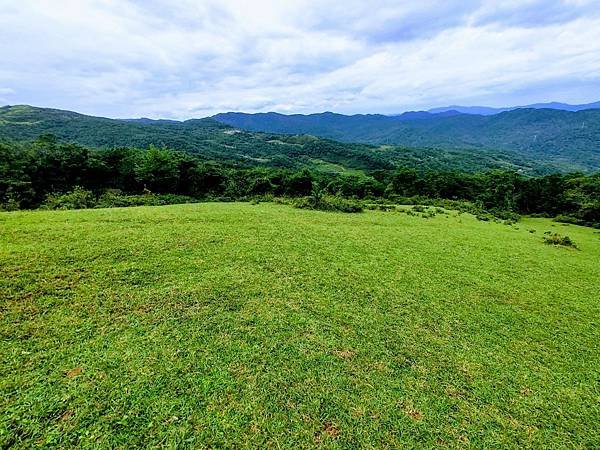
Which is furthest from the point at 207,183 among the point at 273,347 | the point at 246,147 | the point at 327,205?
the point at 246,147

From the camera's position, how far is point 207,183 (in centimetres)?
4762

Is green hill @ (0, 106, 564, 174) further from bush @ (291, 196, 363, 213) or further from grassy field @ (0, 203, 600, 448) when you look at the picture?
grassy field @ (0, 203, 600, 448)

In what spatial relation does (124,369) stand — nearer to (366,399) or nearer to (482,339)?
(366,399)

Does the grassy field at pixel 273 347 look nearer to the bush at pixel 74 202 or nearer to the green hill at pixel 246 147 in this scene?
the bush at pixel 74 202

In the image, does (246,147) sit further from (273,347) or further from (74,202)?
(273,347)

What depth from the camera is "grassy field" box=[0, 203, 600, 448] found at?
5238 millimetres

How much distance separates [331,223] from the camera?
19.2 metres

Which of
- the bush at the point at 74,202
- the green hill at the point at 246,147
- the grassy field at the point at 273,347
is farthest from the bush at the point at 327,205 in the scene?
the green hill at the point at 246,147

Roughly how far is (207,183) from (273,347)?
43659 millimetres

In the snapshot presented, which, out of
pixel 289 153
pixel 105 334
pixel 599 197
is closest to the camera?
pixel 105 334

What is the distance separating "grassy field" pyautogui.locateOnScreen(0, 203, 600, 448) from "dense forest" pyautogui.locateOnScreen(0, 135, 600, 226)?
23718 mm

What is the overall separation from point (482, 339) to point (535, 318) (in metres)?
2.66

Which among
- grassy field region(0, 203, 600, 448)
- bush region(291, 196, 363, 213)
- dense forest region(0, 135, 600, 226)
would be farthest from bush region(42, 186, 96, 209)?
bush region(291, 196, 363, 213)

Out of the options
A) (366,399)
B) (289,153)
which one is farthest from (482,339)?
(289,153)
